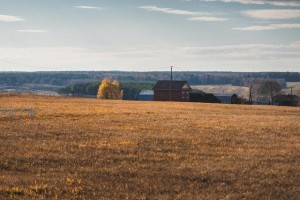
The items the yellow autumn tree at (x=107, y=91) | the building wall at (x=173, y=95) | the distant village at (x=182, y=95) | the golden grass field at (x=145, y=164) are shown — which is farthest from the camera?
the yellow autumn tree at (x=107, y=91)

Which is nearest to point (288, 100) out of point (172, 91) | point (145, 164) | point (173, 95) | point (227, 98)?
point (227, 98)

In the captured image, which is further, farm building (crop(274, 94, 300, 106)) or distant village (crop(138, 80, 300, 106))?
farm building (crop(274, 94, 300, 106))

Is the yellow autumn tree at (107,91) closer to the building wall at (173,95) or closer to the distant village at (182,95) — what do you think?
the distant village at (182,95)

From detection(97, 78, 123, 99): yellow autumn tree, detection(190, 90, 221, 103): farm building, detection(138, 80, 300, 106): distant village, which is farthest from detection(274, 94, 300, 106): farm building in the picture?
detection(97, 78, 123, 99): yellow autumn tree

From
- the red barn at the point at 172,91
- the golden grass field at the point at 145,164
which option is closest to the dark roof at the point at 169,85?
the red barn at the point at 172,91

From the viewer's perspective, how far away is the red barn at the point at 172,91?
11669 centimetres

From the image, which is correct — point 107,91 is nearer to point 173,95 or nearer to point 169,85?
point 169,85

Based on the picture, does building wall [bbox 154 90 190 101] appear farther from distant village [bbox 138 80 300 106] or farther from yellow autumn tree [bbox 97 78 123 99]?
yellow autumn tree [bbox 97 78 123 99]

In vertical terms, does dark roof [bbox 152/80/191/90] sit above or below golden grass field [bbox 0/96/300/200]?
above

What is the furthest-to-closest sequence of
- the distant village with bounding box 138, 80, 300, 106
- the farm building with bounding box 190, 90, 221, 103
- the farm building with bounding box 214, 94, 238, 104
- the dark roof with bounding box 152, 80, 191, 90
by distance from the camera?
the farm building with bounding box 214, 94, 238, 104 → the farm building with bounding box 190, 90, 221, 103 → the distant village with bounding box 138, 80, 300, 106 → the dark roof with bounding box 152, 80, 191, 90

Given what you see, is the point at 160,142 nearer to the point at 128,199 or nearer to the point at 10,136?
the point at 10,136

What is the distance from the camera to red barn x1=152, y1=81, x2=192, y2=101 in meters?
117

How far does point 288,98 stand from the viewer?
422 ft

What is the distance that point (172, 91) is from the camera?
117125mm
